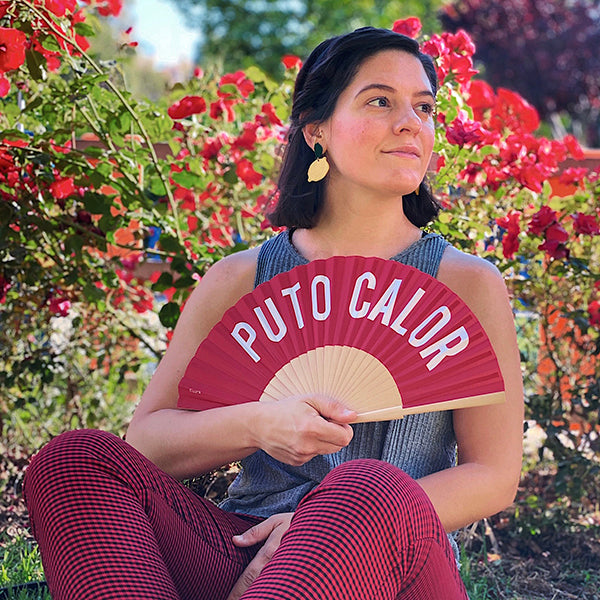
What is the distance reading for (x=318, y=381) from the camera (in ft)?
5.82

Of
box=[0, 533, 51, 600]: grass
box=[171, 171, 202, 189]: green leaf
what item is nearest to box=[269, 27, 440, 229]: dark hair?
box=[171, 171, 202, 189]: green leaf

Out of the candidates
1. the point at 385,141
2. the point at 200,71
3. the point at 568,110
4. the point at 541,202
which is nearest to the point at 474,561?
the point at 541,202

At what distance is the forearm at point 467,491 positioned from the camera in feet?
5.66

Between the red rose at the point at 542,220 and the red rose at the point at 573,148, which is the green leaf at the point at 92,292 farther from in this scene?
the red rose at the point at 573,148

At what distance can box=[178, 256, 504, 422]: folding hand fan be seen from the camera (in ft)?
5.62

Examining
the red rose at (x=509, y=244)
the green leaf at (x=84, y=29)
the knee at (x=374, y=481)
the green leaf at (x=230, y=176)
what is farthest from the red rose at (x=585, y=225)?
the green leaf at (x=84, y=29)

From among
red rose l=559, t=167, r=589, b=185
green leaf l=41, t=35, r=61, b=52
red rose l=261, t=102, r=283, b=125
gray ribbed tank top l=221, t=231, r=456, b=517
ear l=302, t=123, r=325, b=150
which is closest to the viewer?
gray ribbed tank top l=221, t=231, r=456, b=517

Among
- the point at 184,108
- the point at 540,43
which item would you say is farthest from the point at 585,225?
the point at 540,43

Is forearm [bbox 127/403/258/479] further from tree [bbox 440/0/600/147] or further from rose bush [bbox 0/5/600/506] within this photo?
tree [bbox 440/0/600/147]

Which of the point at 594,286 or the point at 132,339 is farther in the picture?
the point at 132,339

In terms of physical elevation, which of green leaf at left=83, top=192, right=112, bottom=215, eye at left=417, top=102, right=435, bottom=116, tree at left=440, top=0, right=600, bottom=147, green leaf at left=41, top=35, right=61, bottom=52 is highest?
tree at left=440, top=0, right=600, bottom=147

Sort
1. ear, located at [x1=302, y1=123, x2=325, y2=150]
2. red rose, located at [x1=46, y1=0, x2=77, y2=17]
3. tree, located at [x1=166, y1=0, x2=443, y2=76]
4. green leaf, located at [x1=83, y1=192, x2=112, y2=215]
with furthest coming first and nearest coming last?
tree, located at [x1=166, y1=0, x2=443, y2=76] → green leaf, located at [x1=83, y1=192, x2=112, y2=215] → red rose, located at [x1=46, y1=0, x2=77, y2=17] → ear, located at [x1=302, y1=123, x2=325, y2=150]

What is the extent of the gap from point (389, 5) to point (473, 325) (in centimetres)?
2163

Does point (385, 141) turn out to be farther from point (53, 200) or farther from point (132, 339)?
point (132, 339)
